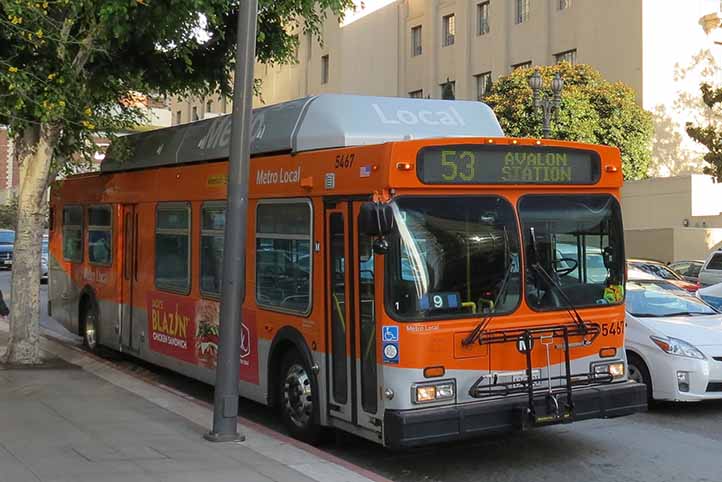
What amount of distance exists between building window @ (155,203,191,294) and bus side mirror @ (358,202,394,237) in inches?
160

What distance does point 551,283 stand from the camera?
7.27 metres

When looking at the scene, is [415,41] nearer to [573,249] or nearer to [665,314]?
[665,314]

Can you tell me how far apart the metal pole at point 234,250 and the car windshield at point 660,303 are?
5120 millimetres

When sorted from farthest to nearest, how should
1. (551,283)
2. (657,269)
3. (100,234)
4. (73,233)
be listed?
(657,269)
(73,233)
(100,234)
(551,283)

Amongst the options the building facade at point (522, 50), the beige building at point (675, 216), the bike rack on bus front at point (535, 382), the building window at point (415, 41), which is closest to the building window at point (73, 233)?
the bike rack on bus front at point (535, 382)

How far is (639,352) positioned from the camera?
Answer: 9.52 m

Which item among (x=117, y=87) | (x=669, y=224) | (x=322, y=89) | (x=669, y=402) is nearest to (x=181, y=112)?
(x=322, y=89)

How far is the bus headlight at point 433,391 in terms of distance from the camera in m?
6.63

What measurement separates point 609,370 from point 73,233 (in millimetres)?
9782

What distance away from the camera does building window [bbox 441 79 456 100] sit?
1707 inches

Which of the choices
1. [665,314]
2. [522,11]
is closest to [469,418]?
[665,314]

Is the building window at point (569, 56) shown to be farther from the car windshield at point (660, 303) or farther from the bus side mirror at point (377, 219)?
the bus side mirror at point (377, 219)

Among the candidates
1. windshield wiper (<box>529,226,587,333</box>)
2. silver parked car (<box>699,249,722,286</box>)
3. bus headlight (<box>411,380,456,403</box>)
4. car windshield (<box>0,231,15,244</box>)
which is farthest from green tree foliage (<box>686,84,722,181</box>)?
car windshield (<box>0,231,15,244</box>)

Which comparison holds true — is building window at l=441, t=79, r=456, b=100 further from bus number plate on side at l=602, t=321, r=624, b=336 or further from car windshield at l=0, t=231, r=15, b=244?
bus number plate on side at l=602, t=321, r=624, b=336
